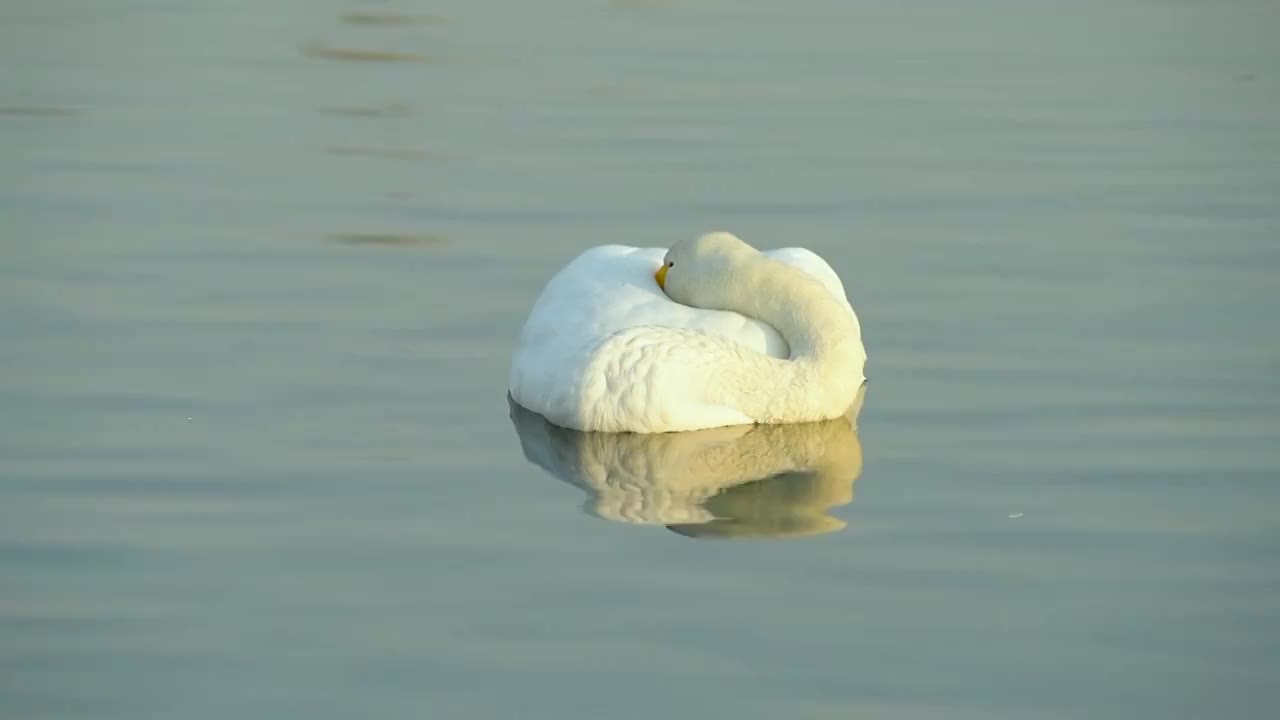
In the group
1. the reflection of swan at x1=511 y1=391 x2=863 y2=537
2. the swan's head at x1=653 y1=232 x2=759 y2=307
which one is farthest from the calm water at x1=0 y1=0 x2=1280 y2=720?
the swan's head at x1=653 y1=232 x2=759 y2=307

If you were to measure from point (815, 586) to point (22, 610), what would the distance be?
2.42m

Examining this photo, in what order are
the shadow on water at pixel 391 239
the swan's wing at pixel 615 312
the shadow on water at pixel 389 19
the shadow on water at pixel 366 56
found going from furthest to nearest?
the shadow on water at pixel 389 19 < the shadow on water at pixel 366 56 < the shadow on water at pixel 391 239 < the swan's wing at pixel 615 312

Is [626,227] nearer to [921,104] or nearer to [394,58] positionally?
[921,104]

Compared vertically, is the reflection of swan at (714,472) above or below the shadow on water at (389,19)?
below

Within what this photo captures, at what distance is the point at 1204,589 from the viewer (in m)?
7.18

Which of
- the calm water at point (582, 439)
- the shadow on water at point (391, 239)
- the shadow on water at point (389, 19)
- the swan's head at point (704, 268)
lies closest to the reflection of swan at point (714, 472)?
the calm water at point (582, 439)

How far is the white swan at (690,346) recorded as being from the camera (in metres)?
9.12

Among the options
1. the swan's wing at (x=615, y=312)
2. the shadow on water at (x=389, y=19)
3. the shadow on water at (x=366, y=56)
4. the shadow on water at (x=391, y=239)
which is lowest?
the shadow on water at (x=391, y=239)

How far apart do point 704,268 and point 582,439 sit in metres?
0.96

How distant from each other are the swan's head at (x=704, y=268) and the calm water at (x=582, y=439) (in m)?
0.83

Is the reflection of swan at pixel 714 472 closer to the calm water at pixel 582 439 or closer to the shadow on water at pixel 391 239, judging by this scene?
the calm water at pixel 582 439

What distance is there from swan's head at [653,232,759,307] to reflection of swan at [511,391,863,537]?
635 mm

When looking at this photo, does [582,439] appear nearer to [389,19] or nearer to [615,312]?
[615,312]

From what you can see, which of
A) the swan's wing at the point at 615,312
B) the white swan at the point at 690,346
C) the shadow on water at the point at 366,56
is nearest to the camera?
the white swan at the point at 690,346
